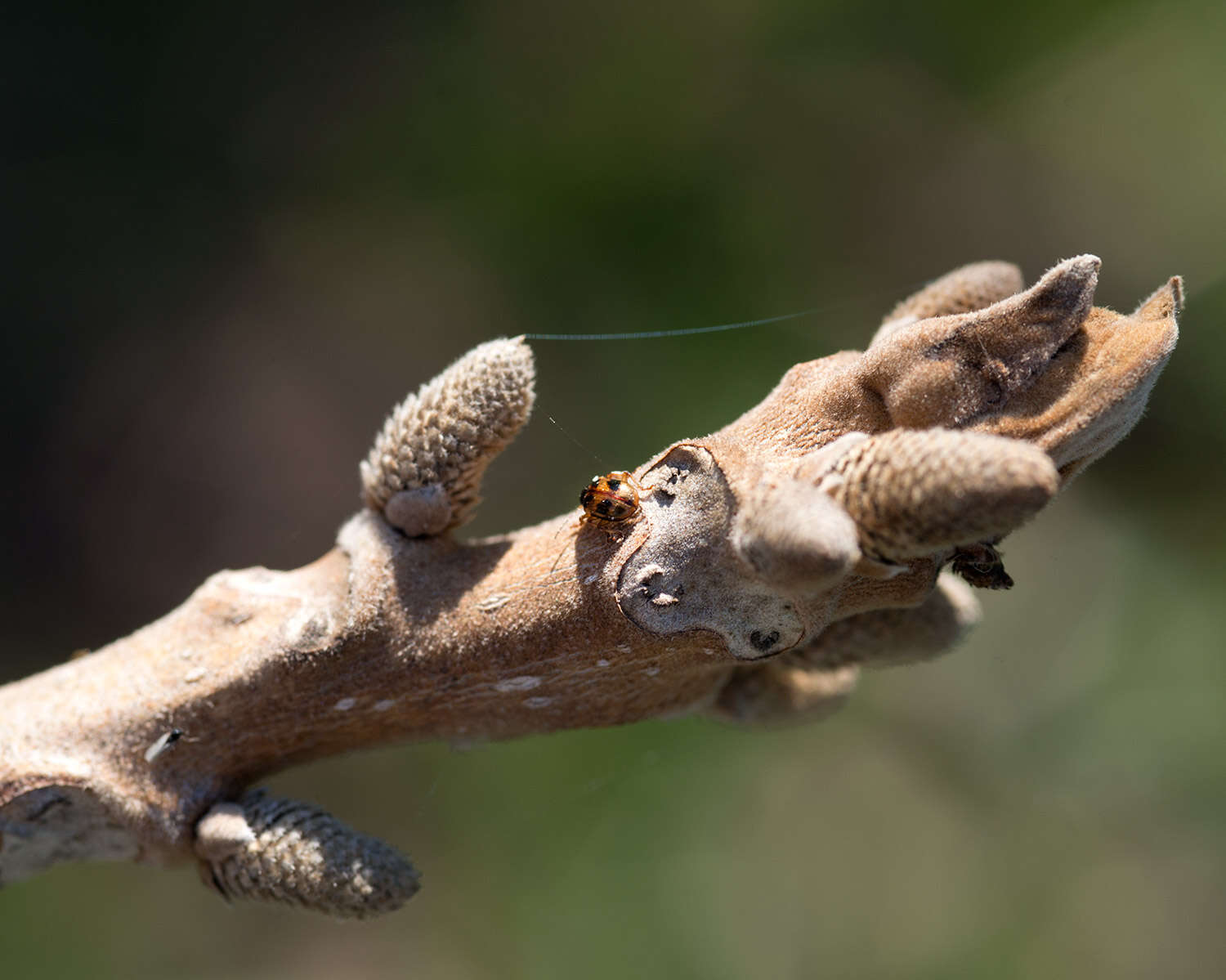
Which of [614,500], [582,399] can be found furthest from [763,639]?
[582,399]

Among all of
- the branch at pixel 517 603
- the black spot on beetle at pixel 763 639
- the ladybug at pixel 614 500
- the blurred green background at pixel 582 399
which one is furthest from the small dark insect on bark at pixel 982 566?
the blurred green background at pixel 582 399

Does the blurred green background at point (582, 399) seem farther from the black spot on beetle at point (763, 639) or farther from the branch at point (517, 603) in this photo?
the black spot on beetle at point (763, 639)

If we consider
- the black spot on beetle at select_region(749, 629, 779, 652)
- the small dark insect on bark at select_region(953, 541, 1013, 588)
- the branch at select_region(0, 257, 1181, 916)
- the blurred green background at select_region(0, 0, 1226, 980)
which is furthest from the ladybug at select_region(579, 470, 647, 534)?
the blurred green background at select_region(0, 0, 1226, 980)

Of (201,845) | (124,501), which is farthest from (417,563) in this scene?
(124,501)

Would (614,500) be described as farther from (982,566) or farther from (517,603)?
(982,566)

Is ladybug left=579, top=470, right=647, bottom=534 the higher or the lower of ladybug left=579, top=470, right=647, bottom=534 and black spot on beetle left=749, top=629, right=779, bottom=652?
the higher

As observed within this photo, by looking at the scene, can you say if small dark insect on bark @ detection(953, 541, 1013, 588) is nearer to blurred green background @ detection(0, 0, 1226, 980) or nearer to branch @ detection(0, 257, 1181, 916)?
branch @ detection(0, 257, 1181, 916)
